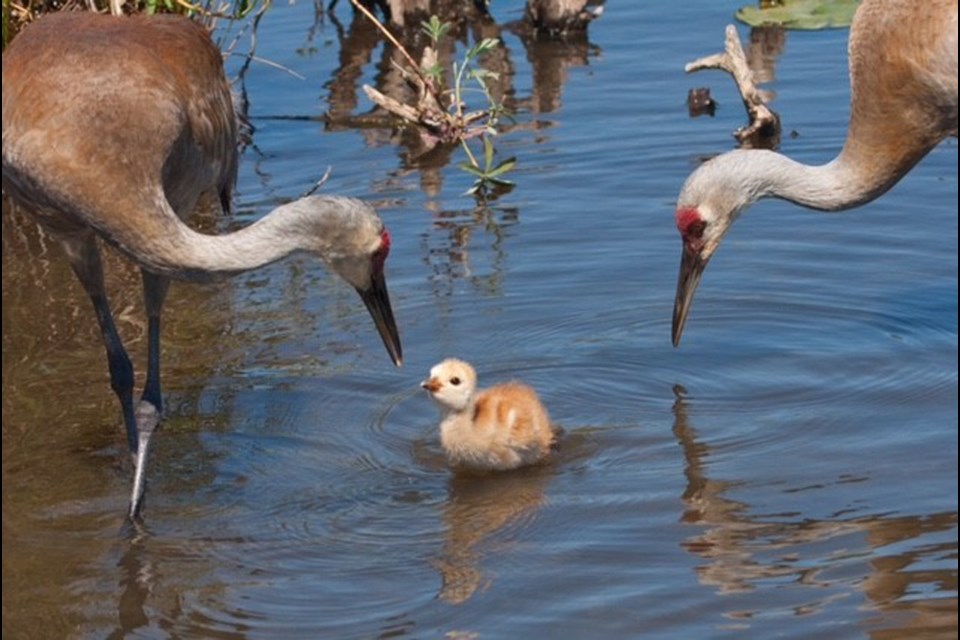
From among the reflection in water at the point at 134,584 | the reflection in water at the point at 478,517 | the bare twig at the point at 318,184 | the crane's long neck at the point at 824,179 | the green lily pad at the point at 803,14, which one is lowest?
the reflection in water at the point at 134,584

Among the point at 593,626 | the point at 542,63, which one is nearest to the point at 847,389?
the point at 593,626

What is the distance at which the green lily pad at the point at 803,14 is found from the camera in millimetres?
10844

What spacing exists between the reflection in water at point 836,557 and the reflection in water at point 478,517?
1.74 feet

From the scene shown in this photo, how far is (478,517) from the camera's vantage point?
19.4 feet

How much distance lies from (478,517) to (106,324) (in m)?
1.56

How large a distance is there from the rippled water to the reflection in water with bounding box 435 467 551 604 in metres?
0.01

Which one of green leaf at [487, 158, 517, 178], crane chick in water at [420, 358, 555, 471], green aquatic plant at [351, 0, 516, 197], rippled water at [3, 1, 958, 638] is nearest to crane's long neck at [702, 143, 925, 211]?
rippled water at [3, 1, 958, 638]

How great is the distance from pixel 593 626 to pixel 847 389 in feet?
6.30

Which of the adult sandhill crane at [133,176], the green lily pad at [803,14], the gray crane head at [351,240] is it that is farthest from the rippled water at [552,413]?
the green lily pad at [803,14]

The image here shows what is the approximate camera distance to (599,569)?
5.39 m

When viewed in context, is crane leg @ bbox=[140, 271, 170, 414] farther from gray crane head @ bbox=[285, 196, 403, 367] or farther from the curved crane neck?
gray crane head @ bbox=[285, 196, 403, 367]

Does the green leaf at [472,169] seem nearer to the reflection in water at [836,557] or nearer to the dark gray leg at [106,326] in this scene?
the dark gray leg at [106,326]

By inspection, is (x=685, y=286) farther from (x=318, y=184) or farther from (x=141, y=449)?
(x=318, y=184)

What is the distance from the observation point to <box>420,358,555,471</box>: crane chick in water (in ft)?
20.3
